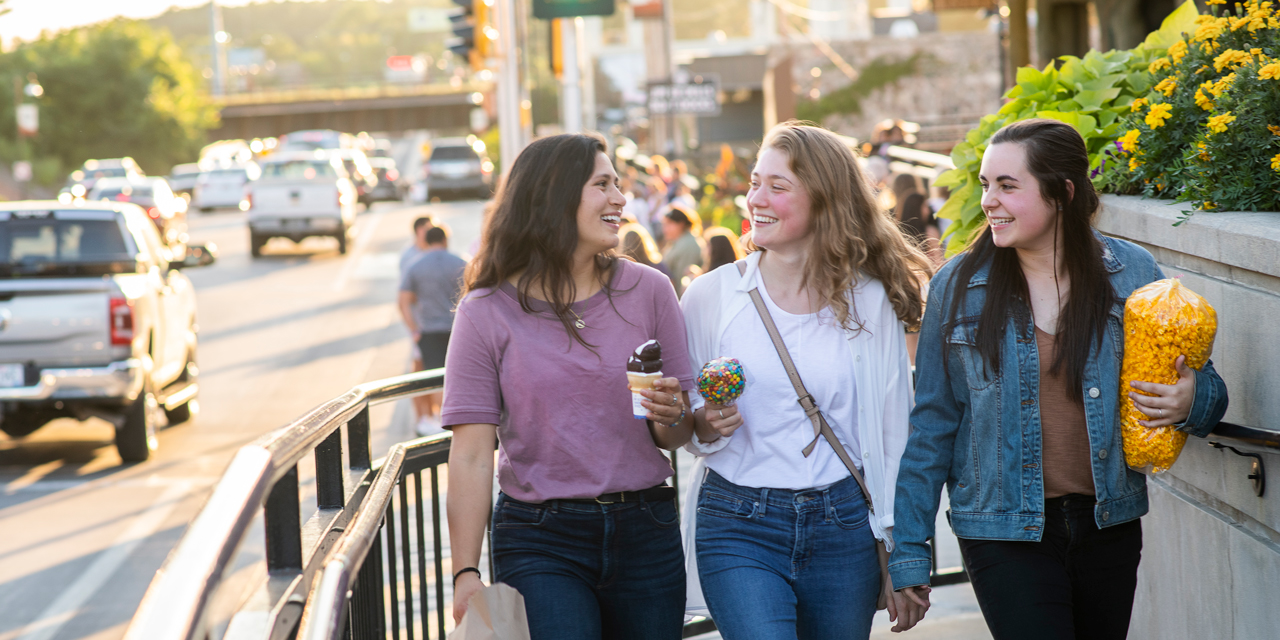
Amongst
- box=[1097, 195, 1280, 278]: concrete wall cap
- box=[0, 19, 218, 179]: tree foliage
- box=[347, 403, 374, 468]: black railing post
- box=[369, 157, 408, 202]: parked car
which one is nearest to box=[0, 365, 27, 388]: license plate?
box=[347, 403, 374, 468]: black railing post

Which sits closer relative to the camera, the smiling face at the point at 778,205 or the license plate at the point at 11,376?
the smiling face at the point at 778,205

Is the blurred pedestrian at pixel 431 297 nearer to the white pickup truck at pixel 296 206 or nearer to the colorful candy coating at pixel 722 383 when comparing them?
the colorful candy coating at pixel 722 383

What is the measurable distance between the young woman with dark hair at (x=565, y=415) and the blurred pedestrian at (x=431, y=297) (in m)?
8.03

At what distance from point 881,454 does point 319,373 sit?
13.2 meters

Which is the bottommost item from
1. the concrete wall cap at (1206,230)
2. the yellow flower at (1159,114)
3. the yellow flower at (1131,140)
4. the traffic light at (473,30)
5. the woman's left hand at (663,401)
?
the woman's left hand at (663,401)

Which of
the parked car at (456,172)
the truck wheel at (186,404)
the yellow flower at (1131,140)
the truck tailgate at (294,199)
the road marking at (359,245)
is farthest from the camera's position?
the parked car at (456,172)

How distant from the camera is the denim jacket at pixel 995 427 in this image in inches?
111

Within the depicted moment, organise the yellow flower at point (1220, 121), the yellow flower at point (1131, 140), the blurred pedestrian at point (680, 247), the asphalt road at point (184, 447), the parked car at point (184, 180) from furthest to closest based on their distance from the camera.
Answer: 1. the parked car at point (184, 180)
2. the blurred pedestrian at point (680, 247)
3. the asphalt road at point (184, 447)
4. the yellow flower at point (1131, 140)
5. the yellow flower at point (1220, 121)

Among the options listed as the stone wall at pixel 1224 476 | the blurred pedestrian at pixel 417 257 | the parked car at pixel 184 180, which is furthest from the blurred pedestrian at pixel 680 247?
the parked car at pixel 184 180

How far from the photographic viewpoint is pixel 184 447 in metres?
11.8

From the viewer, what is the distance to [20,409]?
34.6ft

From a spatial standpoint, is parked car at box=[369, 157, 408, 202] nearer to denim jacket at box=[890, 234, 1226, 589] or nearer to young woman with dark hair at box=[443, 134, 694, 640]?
young woman with dark hair at box=[443, 134, 694, 640]

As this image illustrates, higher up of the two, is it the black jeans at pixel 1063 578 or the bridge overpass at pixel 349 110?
the bridge overpass at pixel 349 110

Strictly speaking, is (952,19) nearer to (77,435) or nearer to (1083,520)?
(77,435)
